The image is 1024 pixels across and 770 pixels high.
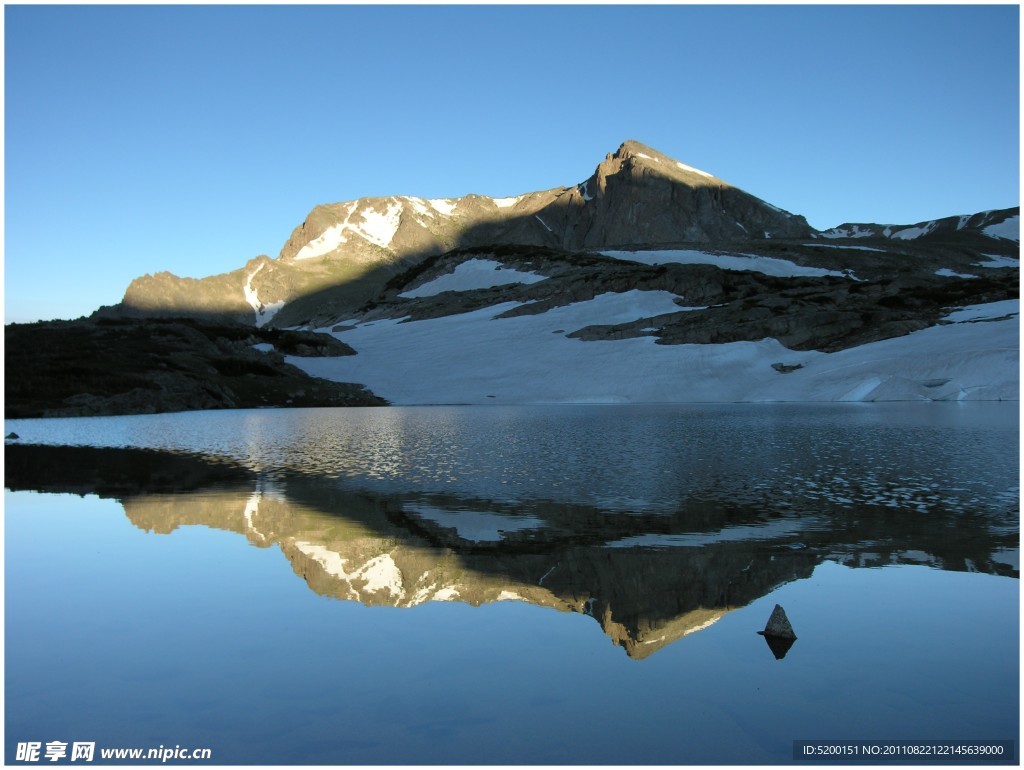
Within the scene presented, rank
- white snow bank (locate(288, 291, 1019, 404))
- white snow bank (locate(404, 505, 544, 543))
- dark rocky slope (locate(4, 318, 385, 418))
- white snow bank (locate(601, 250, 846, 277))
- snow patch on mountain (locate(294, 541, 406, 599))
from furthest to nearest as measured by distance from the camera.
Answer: white snow bank (locate(601, 250, 846, 277))
white snow bank (locate(288, 291, 1019, 404))
dark rocky slope (locate(4, 318, 385, 418))
white snow bank (locate(404, 505, 544, 543))
snow patch on mountain (locate(294, 541, 406, 599))

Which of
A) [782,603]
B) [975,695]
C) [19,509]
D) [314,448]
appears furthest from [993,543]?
[314,448]

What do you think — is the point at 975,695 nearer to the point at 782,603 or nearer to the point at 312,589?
the point at 782,603

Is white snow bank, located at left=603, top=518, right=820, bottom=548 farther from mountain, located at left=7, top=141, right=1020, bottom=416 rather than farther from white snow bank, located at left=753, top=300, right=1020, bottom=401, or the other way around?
mountain, located at left=7, top=141, right=1020, bottom=416

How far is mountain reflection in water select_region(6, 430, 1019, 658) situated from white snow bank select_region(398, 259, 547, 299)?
11847cm

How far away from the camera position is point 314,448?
36.3 meters

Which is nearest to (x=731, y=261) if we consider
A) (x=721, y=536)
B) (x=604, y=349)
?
(x=604, y=349)

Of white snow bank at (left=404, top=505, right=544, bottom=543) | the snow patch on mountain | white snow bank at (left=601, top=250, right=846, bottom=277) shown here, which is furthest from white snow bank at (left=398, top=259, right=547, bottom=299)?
the snow patch on mountain

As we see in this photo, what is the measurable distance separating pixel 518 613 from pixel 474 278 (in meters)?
142

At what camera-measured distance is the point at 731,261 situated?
160500mm

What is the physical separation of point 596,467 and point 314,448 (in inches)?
566

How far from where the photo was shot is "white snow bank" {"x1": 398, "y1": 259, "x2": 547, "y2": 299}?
145125 mm

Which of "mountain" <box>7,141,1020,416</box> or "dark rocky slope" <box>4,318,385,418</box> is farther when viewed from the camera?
"mountain" <box>7,141,1020,416</box>

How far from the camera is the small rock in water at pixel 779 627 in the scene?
10.3 meters

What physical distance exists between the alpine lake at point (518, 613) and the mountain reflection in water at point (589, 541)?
0.08 metres
